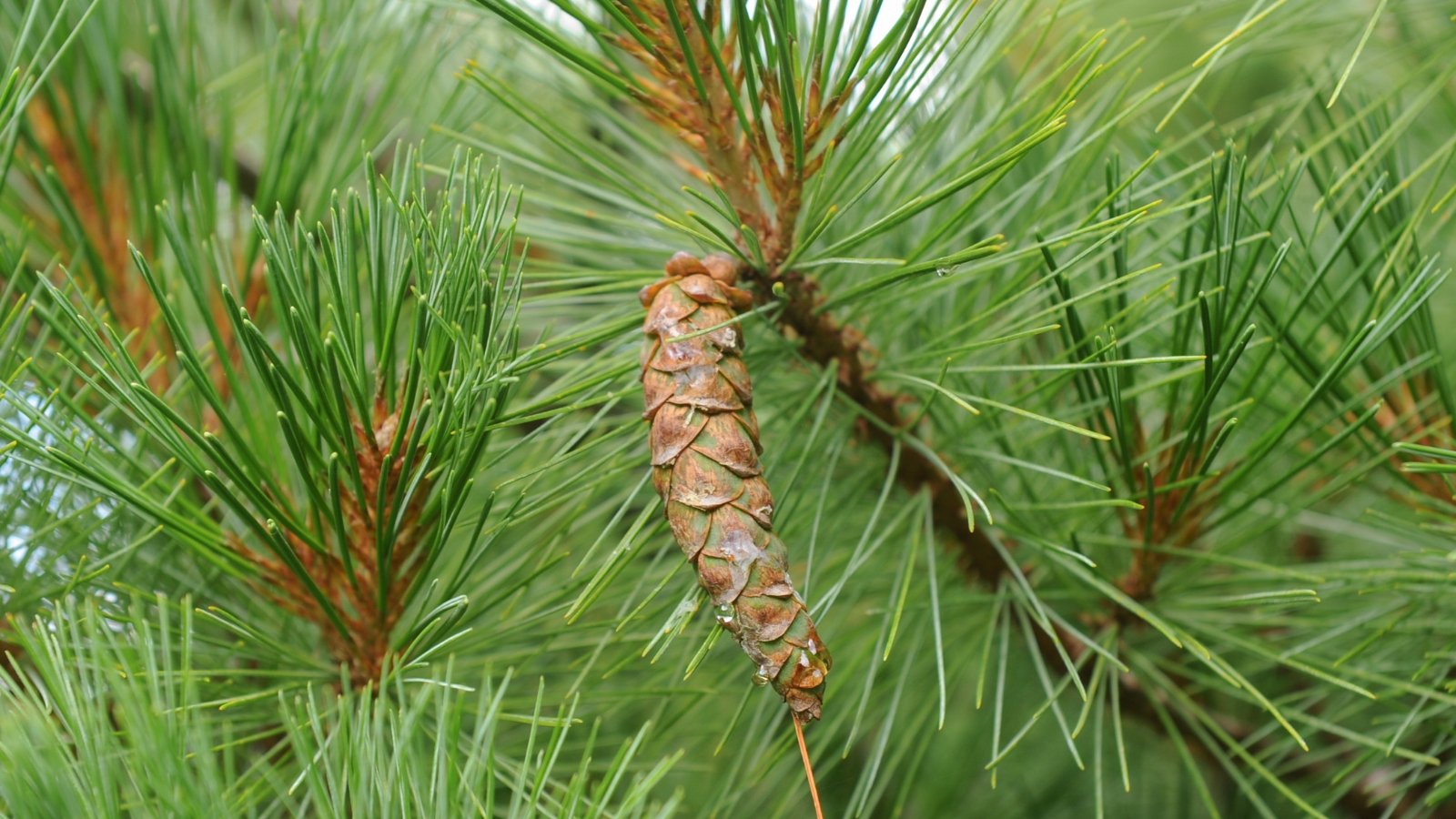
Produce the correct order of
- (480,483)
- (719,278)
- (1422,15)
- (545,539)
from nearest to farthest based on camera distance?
(719,278)
(545,539)
(480,483)
(1422,15)

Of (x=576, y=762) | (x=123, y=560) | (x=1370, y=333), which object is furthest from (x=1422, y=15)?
(x=123, y=560)

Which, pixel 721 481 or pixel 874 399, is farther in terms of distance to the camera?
pixel 874 399

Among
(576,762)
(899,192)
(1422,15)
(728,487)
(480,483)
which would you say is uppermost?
(1422,15)

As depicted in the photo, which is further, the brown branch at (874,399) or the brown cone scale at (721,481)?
the brown branch at (874,399)

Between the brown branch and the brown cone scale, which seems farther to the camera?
the brown branch

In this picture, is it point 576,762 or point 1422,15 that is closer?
point 576,762

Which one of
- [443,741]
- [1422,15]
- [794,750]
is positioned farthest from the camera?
[1422,15]

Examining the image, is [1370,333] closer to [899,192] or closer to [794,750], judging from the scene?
[899,192]

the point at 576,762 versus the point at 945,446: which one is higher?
the point at 945,446
